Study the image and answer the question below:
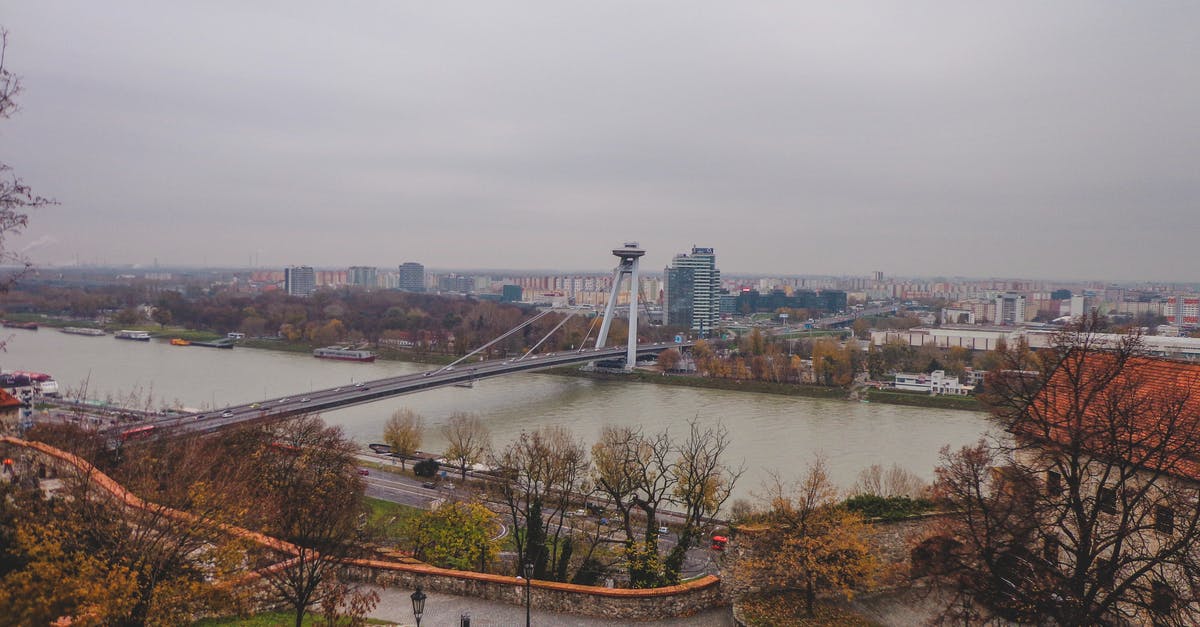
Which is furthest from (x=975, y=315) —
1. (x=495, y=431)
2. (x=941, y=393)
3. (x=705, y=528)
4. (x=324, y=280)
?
(x=324, y=280)

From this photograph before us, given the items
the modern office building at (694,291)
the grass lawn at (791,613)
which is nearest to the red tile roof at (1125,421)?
the grass lawn at (791,613)

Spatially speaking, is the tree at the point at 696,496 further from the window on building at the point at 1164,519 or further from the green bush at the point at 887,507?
the window on building at the point at 1164,519

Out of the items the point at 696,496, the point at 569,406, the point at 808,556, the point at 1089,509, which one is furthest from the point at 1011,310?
the point at 808,556

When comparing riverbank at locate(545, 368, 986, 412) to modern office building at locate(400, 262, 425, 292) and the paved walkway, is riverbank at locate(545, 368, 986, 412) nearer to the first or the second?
the paved walkway

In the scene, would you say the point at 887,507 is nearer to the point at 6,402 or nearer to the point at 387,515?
the point at 387,515

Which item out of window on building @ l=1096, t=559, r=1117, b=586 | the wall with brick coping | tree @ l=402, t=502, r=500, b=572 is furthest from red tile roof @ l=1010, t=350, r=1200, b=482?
tree @ l=402, t=502, r=500, b=572
